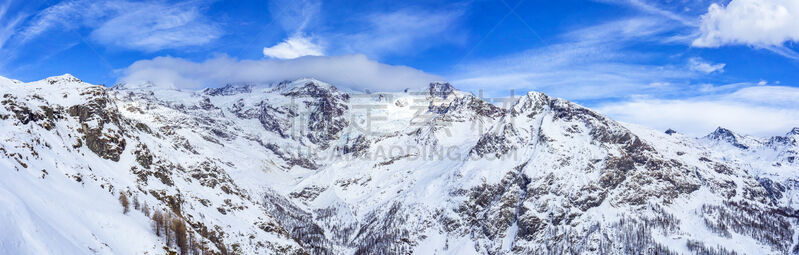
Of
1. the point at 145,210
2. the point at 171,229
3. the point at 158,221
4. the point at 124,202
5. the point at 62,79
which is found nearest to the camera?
the point at 124,202

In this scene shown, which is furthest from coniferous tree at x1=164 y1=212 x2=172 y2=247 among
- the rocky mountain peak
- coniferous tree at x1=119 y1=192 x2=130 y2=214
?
the rocky mountain peak

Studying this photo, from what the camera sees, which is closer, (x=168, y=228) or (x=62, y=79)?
(x=168, y=228)

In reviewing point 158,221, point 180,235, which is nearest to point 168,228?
point 158,221

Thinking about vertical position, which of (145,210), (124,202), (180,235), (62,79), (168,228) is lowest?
(180,235)

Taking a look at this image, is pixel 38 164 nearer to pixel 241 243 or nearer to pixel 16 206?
pixel 16 206

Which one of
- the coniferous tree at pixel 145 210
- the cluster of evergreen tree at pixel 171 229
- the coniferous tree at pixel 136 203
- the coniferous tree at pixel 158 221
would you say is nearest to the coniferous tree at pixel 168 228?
the cluster of evergreen tree at pixel 171 229

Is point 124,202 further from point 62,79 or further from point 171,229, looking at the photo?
point 62,79

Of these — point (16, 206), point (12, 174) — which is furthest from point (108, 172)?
point (16, 206)

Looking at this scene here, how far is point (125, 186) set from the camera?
12025 centimetres

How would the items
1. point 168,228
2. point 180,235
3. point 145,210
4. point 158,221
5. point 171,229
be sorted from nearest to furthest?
point 158,221, point 145,210, point 168,228, point 171,229, point 180,235

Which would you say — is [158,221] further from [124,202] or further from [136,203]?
[124,202]

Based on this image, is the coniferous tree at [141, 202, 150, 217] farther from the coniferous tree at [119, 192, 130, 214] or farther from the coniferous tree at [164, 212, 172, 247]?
the coniferous tree at [164, 212, 172, 247]

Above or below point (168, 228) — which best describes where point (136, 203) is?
above

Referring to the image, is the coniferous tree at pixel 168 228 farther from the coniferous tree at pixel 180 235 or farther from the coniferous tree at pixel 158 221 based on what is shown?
the coniferous tree at pixel 180 235
